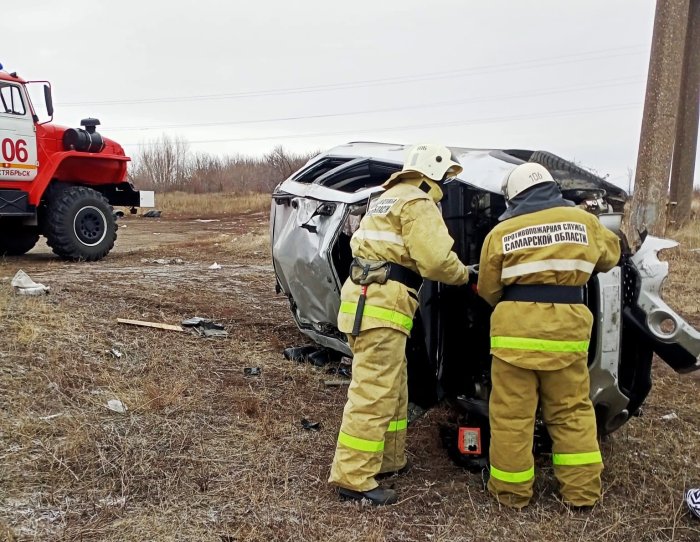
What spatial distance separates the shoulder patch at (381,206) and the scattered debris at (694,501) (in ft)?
6.25

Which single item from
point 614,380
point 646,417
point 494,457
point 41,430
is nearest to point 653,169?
point 646,417

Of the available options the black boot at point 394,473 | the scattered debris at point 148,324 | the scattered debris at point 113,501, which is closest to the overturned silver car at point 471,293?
the black boot at point 394,473

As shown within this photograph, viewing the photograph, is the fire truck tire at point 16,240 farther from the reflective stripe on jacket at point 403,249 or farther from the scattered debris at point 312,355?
the reflective stripe on jacket at point 403,249

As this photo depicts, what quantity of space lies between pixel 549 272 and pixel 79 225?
26.9 feet

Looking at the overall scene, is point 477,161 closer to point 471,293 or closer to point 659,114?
point 471,293

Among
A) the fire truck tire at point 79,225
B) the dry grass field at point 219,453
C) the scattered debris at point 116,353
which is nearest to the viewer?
the dry grass field at point 219,453

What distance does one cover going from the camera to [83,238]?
951 centimetres

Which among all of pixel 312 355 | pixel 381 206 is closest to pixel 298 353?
pixel 312 355

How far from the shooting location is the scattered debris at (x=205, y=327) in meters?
5.48

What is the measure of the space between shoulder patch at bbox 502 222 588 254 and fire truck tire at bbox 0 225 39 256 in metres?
9.17

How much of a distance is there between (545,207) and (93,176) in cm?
879

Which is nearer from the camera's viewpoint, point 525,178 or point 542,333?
point 542,333

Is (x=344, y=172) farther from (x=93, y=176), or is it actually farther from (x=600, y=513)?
(x=93, y=176)

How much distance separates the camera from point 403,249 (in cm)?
316
